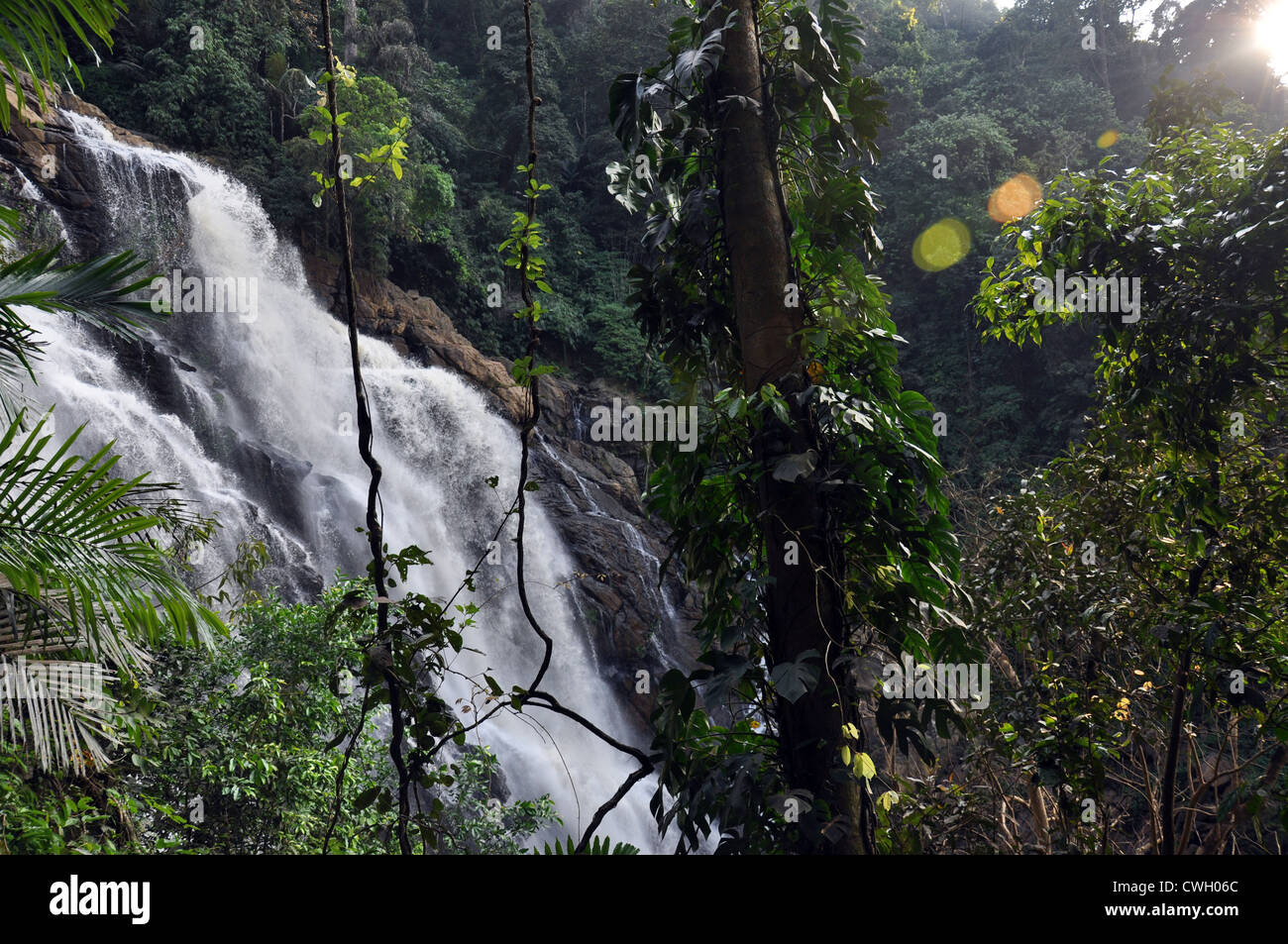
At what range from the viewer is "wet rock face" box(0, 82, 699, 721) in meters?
11.6

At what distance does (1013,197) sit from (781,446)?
2054cm

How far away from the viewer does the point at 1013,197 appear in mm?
19953

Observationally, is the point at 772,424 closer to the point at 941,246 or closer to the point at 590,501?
the point at 590,501

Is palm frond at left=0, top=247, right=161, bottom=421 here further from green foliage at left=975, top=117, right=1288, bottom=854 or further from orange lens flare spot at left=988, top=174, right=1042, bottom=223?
orange lens flare spot at left=988, top=174, right=1042, bottom=223

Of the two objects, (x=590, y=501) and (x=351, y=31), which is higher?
(x=351, y=31)

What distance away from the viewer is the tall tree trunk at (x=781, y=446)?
6.21 feet

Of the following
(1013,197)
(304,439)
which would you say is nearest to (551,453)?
(304,439)

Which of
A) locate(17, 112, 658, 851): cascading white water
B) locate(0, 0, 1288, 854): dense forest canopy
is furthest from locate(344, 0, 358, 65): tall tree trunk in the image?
locate(0, 0, 1288, 854): dense forest canopy

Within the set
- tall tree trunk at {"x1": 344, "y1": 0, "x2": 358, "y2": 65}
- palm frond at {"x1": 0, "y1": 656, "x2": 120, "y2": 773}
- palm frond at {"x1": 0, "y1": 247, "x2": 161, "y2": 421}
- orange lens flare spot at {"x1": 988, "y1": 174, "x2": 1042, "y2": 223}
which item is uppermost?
tall tree trunk at {"x1": 344, "y1": 0, "x2": 358, "y2": 65}

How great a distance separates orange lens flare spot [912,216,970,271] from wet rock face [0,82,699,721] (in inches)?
399

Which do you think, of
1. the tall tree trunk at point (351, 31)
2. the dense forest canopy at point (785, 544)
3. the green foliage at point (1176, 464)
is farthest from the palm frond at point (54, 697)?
the tall tree trunk at point (351, 31)

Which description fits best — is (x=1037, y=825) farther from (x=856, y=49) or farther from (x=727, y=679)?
(x=856, y=49)

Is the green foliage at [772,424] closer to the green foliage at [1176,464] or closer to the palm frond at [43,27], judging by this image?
the palm frond at [43,27]

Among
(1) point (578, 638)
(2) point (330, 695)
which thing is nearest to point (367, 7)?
(1) point (578, 638)
